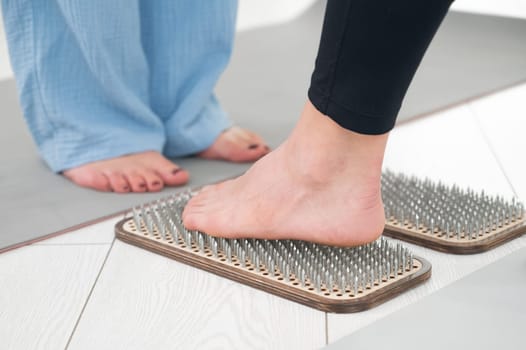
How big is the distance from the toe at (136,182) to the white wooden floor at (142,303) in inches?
Result: 5.8

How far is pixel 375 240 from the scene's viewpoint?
1.25 meters

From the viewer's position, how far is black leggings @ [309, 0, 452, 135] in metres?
1.00

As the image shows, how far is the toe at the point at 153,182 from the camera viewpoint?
5.37 feet

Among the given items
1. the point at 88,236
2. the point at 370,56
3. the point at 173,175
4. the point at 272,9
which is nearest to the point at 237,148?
the point at 173,175

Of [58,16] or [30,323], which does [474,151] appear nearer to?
[58,16]

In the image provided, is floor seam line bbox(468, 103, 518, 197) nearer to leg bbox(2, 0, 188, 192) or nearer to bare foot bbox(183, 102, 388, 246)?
bare foot bbox(183, 102, 388, 246)

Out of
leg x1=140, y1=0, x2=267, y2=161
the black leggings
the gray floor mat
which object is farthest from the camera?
leg x1=140, y1=0, x2=267, y2=161

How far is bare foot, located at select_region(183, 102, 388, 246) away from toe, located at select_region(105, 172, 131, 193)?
1.23 ft

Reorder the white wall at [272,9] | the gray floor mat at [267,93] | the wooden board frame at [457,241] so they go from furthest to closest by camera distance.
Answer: the white wall at [272,9], the gray floor mat at [267,93], the wooden board frame at [457,241]

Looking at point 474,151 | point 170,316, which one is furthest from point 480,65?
point 170,316

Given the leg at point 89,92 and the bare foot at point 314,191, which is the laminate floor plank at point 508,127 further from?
the leg at point 89,92

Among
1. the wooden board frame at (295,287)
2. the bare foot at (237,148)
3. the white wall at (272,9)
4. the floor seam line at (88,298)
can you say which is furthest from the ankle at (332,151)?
the white wall at (272,9)

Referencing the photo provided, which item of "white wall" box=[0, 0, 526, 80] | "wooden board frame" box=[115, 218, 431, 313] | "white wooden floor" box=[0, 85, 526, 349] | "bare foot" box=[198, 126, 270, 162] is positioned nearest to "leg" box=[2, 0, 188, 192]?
"bare foot" box=[198, 126, 270, 162]

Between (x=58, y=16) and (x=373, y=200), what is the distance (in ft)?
2.50
